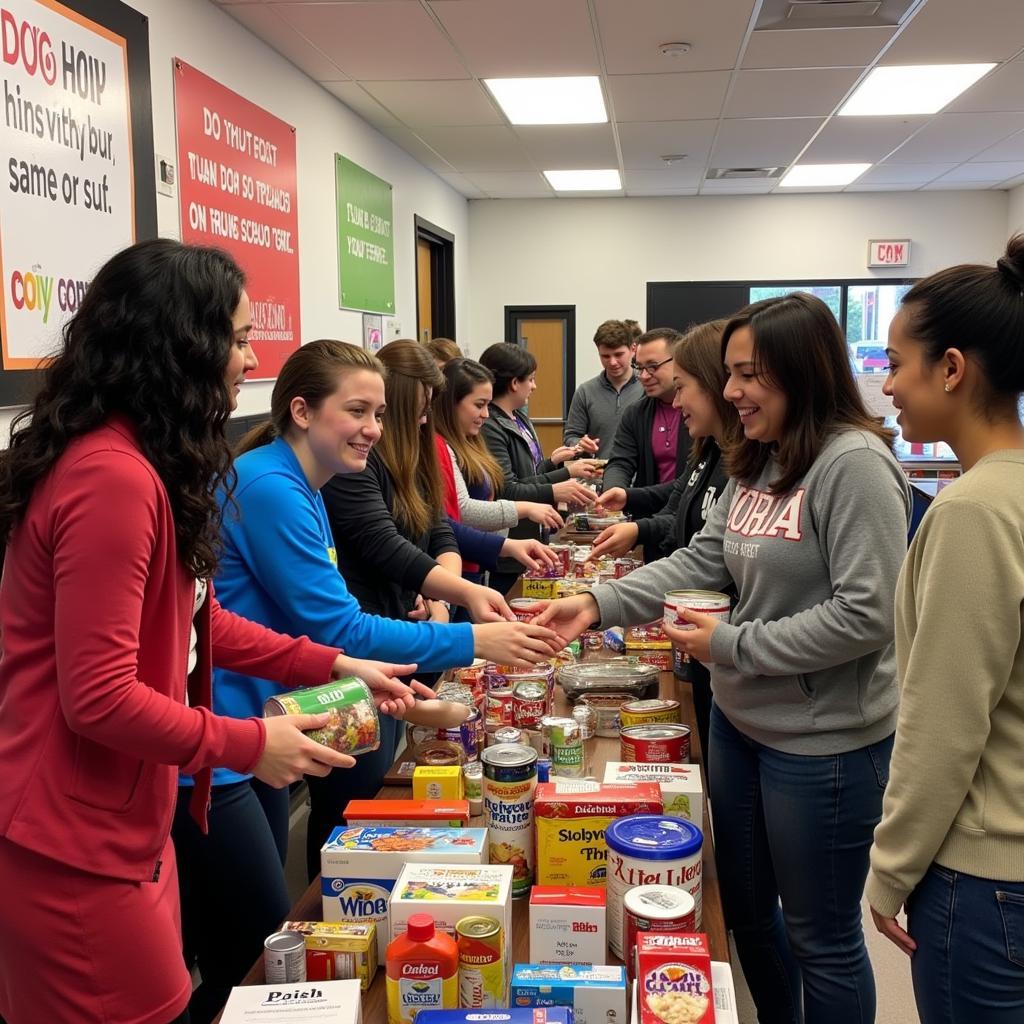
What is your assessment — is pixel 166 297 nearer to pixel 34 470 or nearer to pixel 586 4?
pixel 34 470

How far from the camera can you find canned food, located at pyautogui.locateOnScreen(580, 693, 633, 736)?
2158mm

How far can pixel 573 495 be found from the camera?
405 centimetres

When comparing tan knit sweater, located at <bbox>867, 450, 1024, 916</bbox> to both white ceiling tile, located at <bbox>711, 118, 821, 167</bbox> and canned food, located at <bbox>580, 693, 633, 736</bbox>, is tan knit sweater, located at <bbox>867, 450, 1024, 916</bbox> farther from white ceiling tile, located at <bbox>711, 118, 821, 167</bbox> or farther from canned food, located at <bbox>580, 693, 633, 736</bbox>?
white ceiling tile, located at <bbox>711, 118, 821, 167</bbox>

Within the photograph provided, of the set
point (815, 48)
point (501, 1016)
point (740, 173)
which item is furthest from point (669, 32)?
point (501, 1016)

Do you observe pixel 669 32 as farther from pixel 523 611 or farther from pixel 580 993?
pixel 580 993

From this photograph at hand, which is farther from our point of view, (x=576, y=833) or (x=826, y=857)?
(x=826, y=857)

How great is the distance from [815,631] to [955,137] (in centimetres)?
589

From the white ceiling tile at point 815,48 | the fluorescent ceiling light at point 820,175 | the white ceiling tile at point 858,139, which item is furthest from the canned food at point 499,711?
the fluorescent ceiling light at point 820,175

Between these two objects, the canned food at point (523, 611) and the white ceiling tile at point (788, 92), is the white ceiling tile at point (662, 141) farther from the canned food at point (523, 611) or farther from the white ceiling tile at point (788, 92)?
the canned food at point (523, 611)

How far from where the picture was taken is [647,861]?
1.28m

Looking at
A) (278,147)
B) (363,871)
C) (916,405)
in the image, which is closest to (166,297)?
(363,871)

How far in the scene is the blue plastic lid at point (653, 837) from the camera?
127 centimetres

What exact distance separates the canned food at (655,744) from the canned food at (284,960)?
2.41ft

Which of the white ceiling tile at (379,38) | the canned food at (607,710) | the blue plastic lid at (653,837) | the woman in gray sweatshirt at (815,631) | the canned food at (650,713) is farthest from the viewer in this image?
the white ceiling tile at (379,38)
